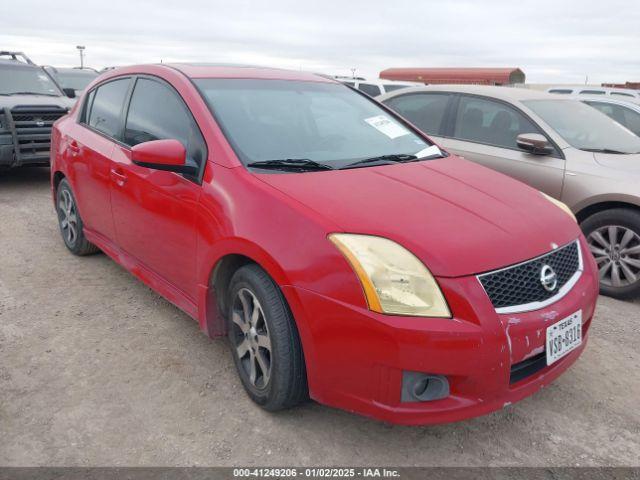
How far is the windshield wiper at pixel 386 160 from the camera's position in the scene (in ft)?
9.14

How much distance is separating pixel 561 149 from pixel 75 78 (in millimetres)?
14450

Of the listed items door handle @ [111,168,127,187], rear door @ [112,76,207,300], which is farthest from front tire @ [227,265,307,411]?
door handle @ [111,168,127,187]

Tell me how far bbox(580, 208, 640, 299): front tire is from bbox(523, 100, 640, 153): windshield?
719mm

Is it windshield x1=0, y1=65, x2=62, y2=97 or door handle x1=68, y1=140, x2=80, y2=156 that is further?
windshield x1=0, y1=65, x2=62, y2=97

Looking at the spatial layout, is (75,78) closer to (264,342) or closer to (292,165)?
(292,165)

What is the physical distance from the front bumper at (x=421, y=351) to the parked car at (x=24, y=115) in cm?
615

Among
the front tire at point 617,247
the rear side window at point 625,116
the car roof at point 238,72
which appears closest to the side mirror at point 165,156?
the car roof at point 238,72

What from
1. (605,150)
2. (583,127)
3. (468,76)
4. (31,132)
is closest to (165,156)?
(605,150)

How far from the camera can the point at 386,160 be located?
2938 millimetres

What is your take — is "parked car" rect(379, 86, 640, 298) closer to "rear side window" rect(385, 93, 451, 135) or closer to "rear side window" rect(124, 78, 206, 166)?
"rear side window" rect(385, 93, 451, 135)

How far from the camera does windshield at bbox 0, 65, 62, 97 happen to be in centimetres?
779

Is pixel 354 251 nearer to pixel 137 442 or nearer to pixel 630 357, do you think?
pixel 137 442

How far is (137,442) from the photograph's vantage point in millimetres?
2287

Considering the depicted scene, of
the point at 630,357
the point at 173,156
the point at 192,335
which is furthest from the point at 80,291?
the point at 630,357
